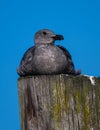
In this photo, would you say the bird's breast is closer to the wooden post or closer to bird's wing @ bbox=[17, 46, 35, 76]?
bird's wing @ bbox=[17, 46, 35, 76]

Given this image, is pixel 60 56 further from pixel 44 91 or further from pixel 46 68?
pixel 44 91

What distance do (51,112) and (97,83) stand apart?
603 millimetres

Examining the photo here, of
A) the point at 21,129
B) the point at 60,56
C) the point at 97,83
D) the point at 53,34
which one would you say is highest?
the point at 53,34

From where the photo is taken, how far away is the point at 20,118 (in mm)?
3537

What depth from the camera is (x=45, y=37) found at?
168 inches

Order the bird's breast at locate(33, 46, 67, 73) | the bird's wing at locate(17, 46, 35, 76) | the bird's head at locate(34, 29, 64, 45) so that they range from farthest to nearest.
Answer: the bird's head at locate(34, 29, 64, 45) < the bird's wing at locate(17, 46, 35, 76) < the bird's breast at locate(33, 46, 67, 73)

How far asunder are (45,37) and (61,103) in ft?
4.19

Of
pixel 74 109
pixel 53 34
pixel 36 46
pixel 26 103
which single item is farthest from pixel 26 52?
pixel 74 109

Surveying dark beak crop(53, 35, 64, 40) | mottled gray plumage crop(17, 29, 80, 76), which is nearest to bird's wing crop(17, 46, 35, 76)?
mottled gray plumage crop(17, 29, 80, 76)

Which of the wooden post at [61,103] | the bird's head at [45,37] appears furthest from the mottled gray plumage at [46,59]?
the wooden post at [61,103]

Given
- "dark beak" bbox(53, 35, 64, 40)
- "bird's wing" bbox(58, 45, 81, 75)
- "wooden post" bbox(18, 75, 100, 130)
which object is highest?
"dark beak" bbox(53, 35, 64, 40)

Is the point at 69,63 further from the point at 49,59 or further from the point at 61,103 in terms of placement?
the point at 61,103

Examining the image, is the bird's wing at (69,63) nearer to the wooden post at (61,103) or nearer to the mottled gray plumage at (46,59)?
the mottled gray plumage at (46,59)

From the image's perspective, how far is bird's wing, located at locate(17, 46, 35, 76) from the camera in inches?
153
